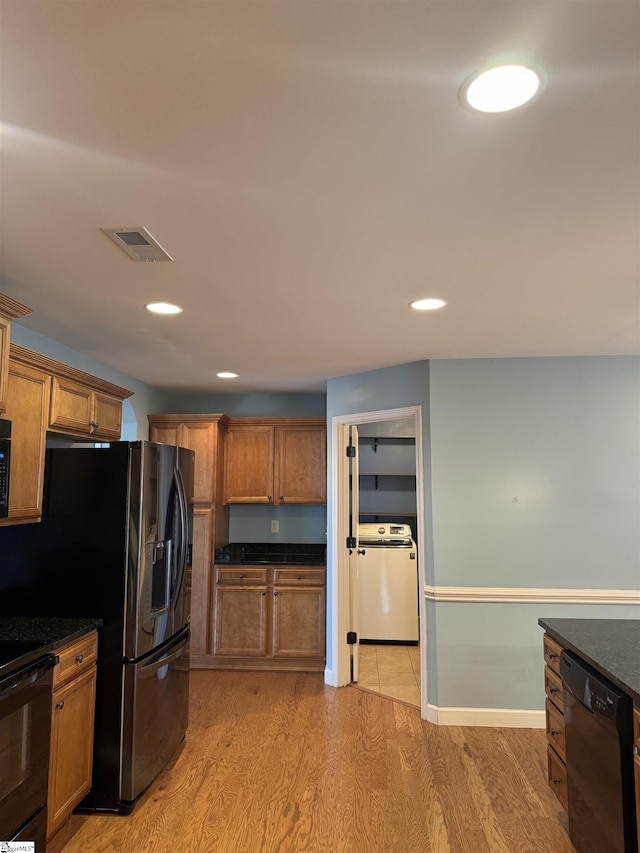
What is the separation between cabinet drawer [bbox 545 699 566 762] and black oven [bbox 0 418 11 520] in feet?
8.37

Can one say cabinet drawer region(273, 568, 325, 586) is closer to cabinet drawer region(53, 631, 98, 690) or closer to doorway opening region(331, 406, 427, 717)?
doorway opening region(331, 406, 427, 717)

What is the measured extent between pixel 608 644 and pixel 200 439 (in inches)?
136

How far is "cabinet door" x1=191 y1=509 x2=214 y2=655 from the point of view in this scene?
14.6 ft

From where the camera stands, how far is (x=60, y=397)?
2672mm

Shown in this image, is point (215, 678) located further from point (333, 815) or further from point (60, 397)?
point (60, 397)

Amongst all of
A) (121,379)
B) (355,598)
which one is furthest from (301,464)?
(121,379)

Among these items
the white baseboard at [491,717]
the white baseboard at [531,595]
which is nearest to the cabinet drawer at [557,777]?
the white baseboard at [491,717]

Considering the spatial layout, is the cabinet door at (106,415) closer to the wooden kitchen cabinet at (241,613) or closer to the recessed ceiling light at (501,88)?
the wooden kitchen cabinet at (241,613)

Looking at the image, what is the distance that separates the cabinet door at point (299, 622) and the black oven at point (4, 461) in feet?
8.69

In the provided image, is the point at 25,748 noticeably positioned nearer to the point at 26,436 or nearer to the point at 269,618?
the point at 26,436

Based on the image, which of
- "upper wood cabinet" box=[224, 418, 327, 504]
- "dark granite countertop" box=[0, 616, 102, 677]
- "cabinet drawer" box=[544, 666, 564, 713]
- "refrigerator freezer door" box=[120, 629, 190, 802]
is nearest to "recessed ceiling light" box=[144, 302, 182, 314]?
"dark granite countertop" box=[0, 616, 102, 677]

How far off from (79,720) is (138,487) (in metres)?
1.05

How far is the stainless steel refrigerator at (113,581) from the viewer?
8.21ft

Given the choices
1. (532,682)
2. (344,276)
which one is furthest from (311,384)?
(532,682)
